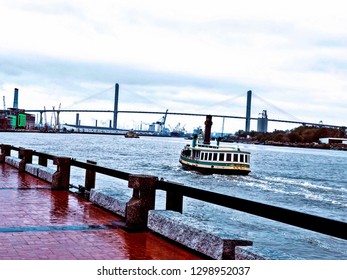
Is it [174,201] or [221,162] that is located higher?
[174,201]

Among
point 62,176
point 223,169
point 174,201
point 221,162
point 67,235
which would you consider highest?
point 174,201

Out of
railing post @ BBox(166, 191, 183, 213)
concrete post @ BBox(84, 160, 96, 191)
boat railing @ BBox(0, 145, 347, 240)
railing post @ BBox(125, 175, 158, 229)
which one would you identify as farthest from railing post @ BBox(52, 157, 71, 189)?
railing post @ BBox(166, 191, 183, 213)

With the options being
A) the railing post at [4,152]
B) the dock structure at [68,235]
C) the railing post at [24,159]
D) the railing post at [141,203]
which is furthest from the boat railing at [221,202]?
the railing post at [4,152]

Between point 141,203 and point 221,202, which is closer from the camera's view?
point 221,202

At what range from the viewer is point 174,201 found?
29.7 feet

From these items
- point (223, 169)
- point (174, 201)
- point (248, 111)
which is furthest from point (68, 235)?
point (248, 111)

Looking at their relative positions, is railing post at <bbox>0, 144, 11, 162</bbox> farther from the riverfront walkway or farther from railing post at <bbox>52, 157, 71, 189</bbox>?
the riverfront walkway

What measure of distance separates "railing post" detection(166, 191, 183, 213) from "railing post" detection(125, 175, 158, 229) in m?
0.33

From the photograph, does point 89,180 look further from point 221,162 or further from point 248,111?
point 248,111

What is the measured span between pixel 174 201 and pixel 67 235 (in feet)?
6.23

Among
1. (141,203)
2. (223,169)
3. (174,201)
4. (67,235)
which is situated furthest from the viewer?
(223,169)

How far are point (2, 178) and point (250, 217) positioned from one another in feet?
42.5

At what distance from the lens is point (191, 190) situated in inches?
324
